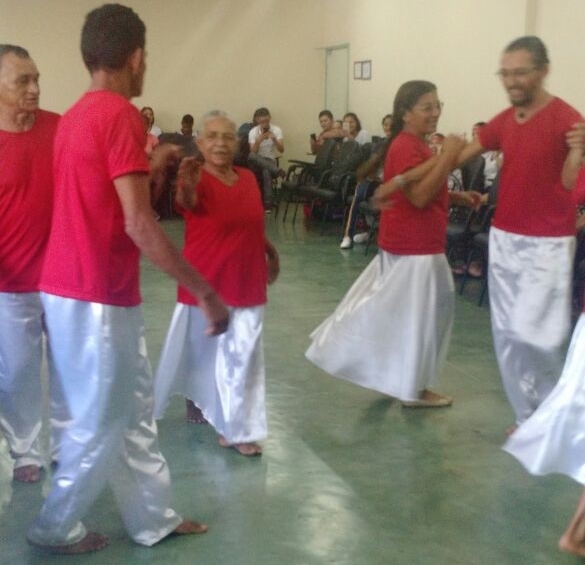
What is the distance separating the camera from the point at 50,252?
2.58m

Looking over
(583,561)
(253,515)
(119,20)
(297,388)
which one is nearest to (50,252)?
(119,20)

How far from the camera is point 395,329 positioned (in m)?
4.19

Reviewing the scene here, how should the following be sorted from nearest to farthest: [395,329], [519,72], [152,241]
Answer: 1. [152,241]
2. [519,72]
3. [395,329]

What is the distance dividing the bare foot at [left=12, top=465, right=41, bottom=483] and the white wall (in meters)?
6.91

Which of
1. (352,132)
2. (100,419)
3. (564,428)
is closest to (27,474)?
(100,419)

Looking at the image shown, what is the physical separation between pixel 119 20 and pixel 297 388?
7.96 feet

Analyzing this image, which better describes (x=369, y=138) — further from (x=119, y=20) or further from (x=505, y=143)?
(x=119, y=20)

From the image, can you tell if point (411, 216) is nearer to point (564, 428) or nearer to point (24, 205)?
point (564, 428)

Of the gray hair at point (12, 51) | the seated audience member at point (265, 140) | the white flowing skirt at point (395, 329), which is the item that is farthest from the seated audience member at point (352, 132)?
the gray hair at point (12, 51)

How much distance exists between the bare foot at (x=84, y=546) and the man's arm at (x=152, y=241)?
87 cm

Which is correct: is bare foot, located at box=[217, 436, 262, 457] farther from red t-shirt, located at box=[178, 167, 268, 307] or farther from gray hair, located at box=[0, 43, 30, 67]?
gray hair, located at box=[0, 43, 30, 67]

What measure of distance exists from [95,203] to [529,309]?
1.85 m

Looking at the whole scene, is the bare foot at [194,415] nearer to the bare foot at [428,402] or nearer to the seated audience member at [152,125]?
the bare foot at [428,402]

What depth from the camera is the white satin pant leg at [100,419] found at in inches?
100
